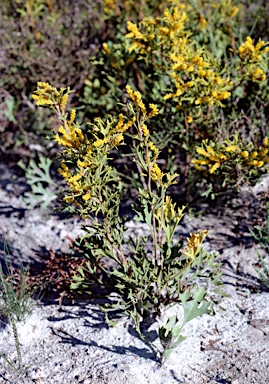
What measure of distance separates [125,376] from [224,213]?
4.79 feet

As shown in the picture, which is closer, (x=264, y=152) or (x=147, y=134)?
(x=147, y=134)

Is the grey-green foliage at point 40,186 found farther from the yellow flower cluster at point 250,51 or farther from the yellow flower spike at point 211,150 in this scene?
the yellow flower cluster at point 250,51

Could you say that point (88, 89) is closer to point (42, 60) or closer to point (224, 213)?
point (42, 60)

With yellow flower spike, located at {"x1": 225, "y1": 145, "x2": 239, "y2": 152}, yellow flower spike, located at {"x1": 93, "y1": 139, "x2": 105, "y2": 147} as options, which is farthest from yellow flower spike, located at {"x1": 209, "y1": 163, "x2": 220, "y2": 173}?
yellow flower spike, located at {"x1": 93, "y1": 139, "x2": 105, "y2": 147}

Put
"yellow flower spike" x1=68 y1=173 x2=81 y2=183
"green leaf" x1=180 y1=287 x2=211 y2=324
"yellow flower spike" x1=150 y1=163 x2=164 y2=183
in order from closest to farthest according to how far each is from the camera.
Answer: "yellow flower spike" x1=68 y1=173 x2=81 y2=183 < "yellow flower spike" x1=150 y1=163 x2=164 y2=183 < "green leaf" x1=180 y1=287 x2=211 y2=324

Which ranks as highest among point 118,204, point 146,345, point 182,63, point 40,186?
point 182,63

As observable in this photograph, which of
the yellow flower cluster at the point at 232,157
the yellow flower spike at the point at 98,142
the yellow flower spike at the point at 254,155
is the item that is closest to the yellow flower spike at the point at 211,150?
the yellow flower cluster at the point at 232,157

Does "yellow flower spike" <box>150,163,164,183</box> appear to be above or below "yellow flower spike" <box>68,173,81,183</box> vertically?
below

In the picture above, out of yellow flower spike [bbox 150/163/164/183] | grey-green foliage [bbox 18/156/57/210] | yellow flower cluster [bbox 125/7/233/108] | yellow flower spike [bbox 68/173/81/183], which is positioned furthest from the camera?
grey-green foliage [bbox 18/156/57/210]

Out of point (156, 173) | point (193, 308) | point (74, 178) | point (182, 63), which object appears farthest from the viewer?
point (182, 63)

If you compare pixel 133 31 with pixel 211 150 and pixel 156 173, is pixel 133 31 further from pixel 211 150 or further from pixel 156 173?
pixel 156 173

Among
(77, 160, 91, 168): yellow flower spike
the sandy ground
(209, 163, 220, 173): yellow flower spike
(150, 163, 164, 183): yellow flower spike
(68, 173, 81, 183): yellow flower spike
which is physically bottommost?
the sandy ground

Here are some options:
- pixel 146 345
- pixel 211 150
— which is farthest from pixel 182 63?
pixel 146 345

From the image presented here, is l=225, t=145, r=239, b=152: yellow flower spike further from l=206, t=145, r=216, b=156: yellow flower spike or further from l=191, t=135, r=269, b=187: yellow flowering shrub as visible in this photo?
l=206, t=145, r=216, b=156: yellow flower spike
